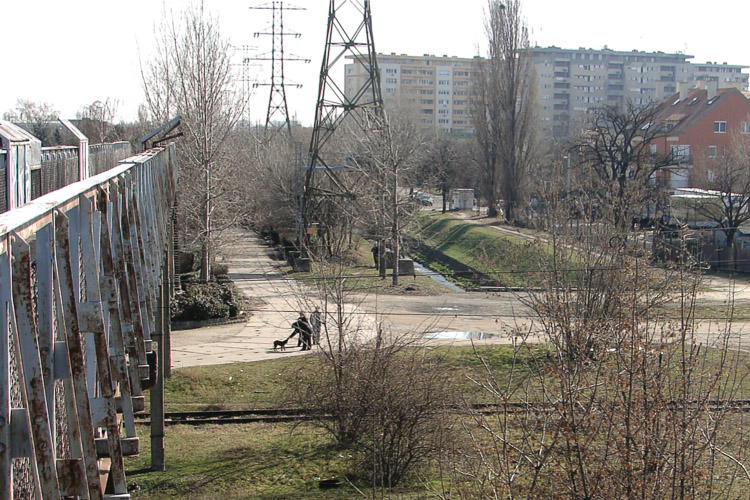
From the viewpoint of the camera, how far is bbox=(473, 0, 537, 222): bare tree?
172 feet

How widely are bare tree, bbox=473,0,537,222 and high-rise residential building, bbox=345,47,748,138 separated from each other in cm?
7700

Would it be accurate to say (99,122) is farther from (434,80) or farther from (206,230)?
(434,80)

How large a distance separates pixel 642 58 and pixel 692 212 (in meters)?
110

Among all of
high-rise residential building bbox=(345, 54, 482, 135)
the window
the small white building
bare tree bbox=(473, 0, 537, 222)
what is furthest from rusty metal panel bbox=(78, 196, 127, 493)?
high-rise residential building bbox=(345, 54, 482, 135)

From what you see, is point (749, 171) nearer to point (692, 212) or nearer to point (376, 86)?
point (692, 212)

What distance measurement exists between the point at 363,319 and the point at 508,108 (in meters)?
33.3

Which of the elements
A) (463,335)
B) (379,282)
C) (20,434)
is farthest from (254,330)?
(20,434)

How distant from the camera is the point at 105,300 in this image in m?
3.86

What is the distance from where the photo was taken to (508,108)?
53.4m

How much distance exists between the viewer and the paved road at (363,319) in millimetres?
21953

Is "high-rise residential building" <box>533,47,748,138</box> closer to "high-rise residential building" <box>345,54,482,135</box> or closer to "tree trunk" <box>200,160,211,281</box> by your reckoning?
"high-rise residential building" <box>345,54,482,135</box>

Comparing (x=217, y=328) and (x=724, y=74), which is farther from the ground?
(x=724, y=74)

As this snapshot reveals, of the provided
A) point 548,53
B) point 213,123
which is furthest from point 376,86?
point 548,53

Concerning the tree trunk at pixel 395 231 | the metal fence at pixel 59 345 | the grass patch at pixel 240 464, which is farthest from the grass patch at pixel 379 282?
the metal fence at pixel 59 345
